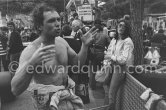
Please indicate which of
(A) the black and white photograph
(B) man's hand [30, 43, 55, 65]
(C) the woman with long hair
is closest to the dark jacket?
(A) the black and white photograph

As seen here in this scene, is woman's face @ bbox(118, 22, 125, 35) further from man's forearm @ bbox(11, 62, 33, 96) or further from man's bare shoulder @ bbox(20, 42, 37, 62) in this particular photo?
man's forearm @ bbox(11, 62, 33, 96)

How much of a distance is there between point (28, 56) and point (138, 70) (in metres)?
3.15

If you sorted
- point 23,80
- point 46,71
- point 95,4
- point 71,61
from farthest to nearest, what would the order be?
point 95,4, point 71,61, point 46,71, point 23,80

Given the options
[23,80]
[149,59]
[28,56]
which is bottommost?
[149,59]

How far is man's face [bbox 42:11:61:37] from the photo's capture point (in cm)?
275

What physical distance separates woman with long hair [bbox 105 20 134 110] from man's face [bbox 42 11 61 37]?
107 inches

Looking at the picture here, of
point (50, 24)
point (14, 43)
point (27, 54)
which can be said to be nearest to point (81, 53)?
point (50, 24)

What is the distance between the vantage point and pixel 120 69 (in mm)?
5379

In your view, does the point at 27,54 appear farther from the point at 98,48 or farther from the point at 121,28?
the point at 98,48

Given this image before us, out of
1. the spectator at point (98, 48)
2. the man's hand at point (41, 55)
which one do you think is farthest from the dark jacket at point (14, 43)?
the man's hand at point (41, 55)

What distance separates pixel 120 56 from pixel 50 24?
109 inches

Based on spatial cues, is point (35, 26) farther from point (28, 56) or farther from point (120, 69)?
point (120, 69)

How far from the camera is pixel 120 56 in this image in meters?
5.35

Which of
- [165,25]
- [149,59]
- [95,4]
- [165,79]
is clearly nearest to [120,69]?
[165,79]
